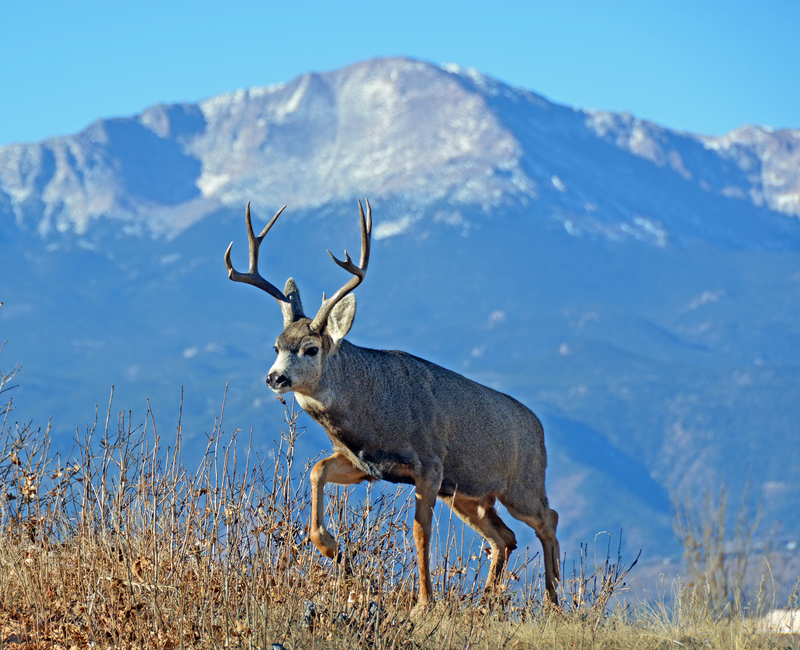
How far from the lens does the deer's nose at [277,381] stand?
10898 millimetres

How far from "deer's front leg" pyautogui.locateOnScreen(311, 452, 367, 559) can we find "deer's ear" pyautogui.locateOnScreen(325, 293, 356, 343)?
1.18 m

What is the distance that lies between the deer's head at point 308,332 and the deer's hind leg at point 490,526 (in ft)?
8.08

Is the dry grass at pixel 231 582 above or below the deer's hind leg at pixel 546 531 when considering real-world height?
below

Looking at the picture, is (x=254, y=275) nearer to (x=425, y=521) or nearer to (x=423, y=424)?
(x=423, y=424)

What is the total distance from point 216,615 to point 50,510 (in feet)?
8.50

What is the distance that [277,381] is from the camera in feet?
35.9

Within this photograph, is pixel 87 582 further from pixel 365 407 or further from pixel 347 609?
pixel 365 407

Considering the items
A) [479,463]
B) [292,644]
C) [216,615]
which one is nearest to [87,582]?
[216,615]

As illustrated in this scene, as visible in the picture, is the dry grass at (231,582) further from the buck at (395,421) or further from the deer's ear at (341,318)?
the deer's ear at (341,318)

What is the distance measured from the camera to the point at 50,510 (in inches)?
424

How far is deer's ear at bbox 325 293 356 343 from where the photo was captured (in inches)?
461

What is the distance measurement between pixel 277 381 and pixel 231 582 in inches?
82.0

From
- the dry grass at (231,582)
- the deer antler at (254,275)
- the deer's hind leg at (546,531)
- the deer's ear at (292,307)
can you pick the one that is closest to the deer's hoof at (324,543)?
the dry grass at (231,582)

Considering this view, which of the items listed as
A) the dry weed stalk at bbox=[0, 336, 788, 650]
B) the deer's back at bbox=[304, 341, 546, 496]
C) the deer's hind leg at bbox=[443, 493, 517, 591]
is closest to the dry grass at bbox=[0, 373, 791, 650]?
the dry weed stalk at bbox=[0, 336, 788, 650]
